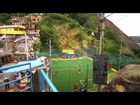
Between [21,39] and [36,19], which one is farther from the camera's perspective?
[36,19]

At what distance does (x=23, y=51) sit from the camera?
627 inches

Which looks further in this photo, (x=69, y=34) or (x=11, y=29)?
(x=69, y=34)

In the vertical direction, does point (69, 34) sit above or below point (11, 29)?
above

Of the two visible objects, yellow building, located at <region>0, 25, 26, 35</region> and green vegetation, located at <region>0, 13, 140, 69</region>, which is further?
green vegetation, located at <region>0, 13, 140, 69</region>

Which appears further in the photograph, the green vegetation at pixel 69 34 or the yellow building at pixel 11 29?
the green vegetation at pixel 69 34

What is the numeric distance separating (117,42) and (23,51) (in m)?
18.3
